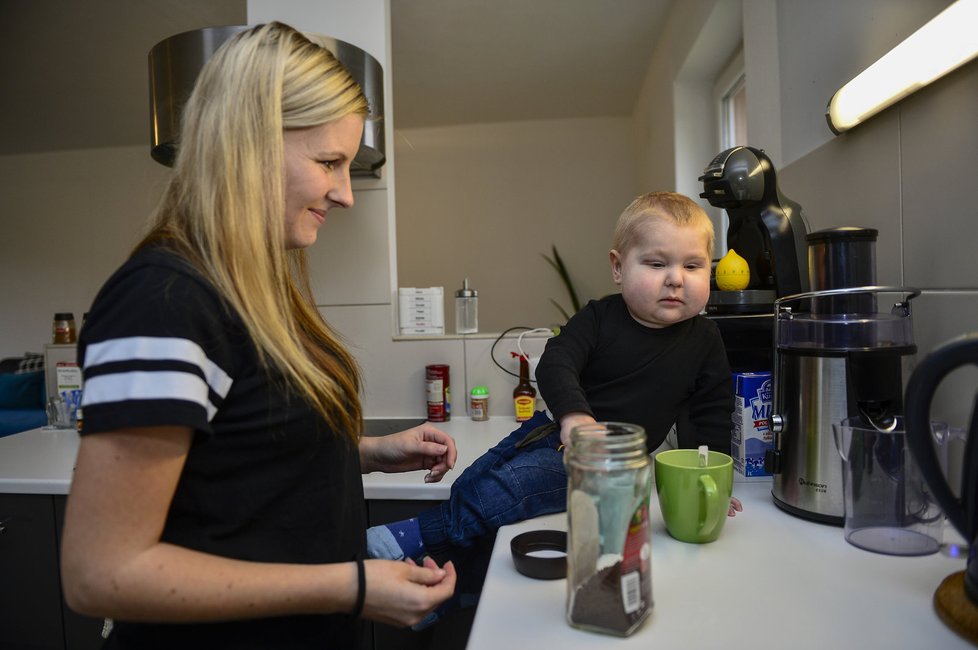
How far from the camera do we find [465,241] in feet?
15.9

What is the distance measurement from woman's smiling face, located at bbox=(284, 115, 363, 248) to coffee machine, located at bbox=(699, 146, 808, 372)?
0.76 meters

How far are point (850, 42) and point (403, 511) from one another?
134 cm

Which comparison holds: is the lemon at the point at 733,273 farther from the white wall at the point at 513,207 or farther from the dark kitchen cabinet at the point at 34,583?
the white wall at the point at 513,207

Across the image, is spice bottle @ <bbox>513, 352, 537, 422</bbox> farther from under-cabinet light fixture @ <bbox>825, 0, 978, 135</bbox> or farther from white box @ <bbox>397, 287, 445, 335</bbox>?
under-cabinet light fixture @ <bbox>825, 0, 978, 135</bbox>

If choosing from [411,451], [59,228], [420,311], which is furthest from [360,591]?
[59,228]

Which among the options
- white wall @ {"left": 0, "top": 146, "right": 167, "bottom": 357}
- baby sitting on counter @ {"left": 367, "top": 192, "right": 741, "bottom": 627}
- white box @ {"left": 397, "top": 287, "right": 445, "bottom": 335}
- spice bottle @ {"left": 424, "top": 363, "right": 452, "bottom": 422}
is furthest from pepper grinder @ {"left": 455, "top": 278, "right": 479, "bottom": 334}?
white wall @ {"left": 0, "top": 146, "right": 167, "bottom": 357}

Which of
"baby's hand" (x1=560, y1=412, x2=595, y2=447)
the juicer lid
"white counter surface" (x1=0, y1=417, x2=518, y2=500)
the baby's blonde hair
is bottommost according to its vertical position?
"white counter surface" (x1=0, y1=417, x2=518, y2=500)

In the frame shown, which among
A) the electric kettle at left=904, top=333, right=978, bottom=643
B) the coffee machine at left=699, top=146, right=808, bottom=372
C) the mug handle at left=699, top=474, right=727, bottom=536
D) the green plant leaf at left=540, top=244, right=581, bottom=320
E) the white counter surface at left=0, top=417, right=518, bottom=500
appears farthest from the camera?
the green plant leaf at left=540, top=244, right=581, bottom=320

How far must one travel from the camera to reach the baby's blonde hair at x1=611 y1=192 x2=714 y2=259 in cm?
112

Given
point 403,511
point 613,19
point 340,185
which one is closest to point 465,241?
point 613,19

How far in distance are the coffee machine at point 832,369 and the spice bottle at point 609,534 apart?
15.3 inches

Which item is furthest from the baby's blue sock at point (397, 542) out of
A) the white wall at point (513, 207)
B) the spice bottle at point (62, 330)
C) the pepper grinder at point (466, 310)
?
the white wall at point (513, 207)

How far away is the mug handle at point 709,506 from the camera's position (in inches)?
30.9

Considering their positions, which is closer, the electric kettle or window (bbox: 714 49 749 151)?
the electric kettle
